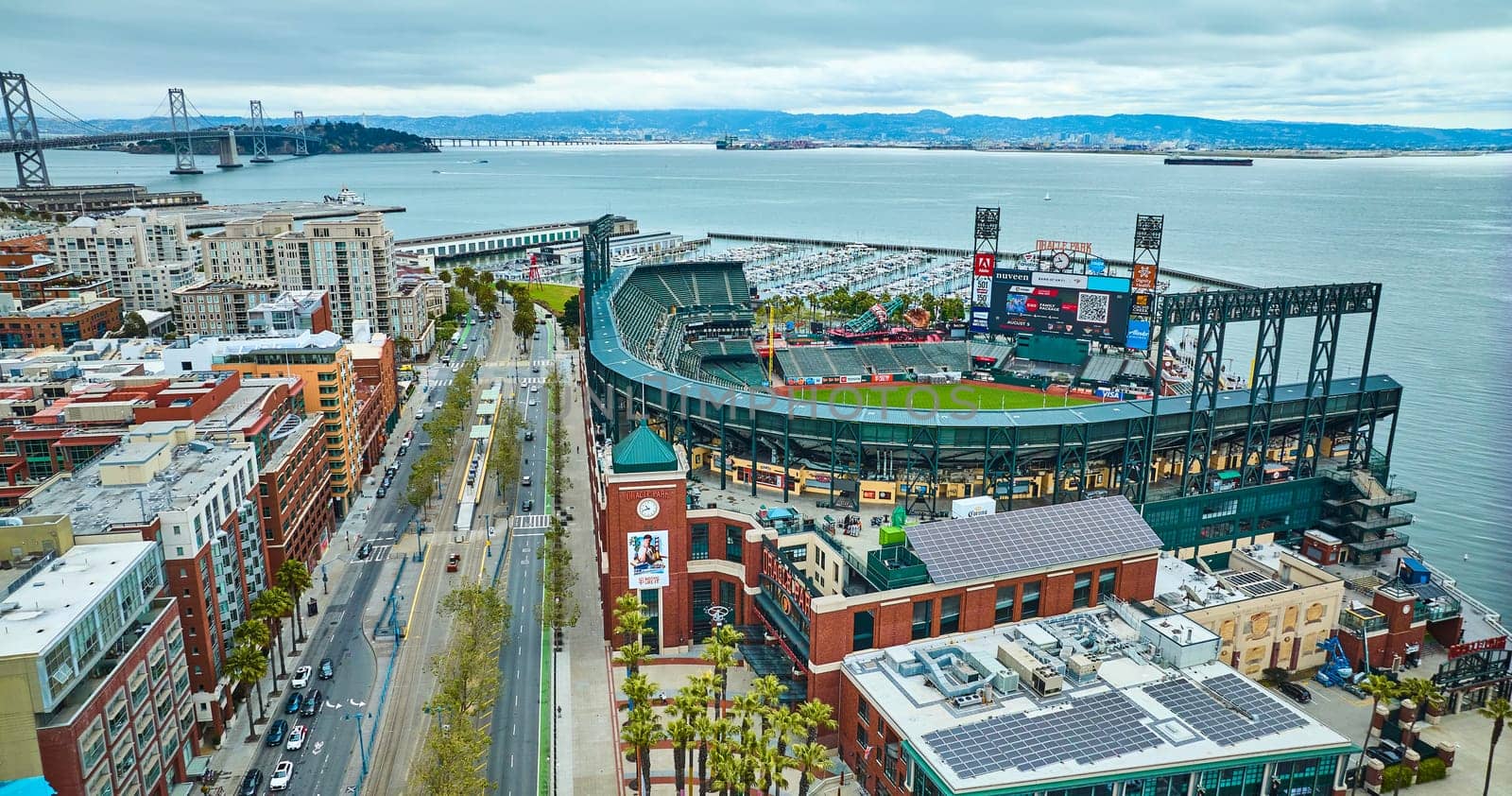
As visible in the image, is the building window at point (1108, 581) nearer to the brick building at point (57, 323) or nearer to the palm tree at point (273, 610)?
the palm tree at point (273, 610)

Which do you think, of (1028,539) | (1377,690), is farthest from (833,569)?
(1377,690)

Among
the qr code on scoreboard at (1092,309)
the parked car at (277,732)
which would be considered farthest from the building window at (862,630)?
the qr code on scoreboard at (1092,309)

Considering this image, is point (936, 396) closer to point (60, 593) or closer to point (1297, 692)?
point (1297, 692)

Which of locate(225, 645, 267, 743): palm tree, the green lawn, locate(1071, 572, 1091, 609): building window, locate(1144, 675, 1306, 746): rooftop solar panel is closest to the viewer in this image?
locate(1144, 675, 1306, 746): rooftop solar panel

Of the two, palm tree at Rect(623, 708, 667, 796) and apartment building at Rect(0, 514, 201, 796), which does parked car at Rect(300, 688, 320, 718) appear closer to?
apartment building at Rect(0, 514, 201, 796)

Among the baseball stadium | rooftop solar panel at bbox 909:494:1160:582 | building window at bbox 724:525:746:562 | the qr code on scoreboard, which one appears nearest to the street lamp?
building window at bbox 724:525:746:562
